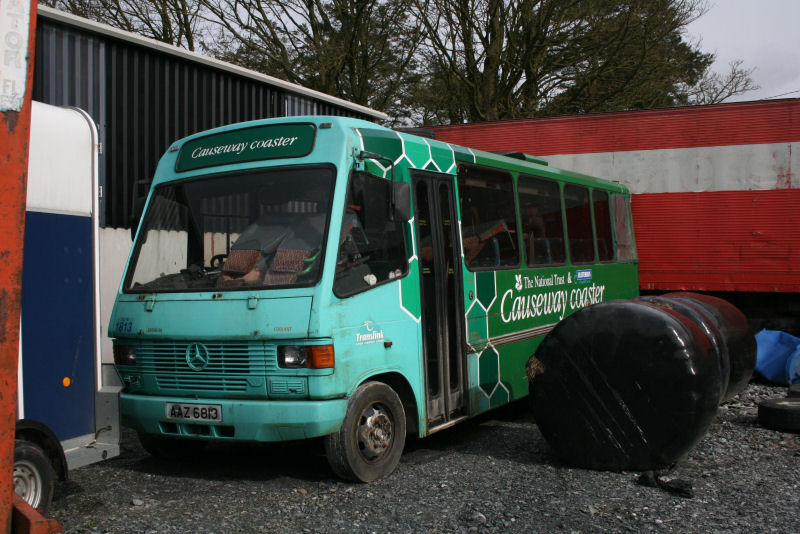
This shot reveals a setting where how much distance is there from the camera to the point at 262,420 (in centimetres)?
516

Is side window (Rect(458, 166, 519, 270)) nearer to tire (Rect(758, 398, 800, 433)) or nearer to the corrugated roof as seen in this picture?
tire (Rect(758, 398, 800, 433))

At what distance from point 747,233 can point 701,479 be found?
6884 mm

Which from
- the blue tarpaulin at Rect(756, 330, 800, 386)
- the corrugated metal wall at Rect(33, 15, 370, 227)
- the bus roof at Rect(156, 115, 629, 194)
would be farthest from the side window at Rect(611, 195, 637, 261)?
the corrugated metal wall at Rect(33, 15, 370, 227)

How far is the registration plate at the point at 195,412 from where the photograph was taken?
5.27m

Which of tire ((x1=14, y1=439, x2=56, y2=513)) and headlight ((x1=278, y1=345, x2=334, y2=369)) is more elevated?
headlight ((x1=278, y1=345, x2=334, y2=369))

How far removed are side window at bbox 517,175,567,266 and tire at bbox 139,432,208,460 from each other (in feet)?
13.1

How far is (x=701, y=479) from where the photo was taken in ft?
18.1

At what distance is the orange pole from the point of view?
3047 mm

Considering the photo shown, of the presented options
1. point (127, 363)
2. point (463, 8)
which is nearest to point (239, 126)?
point (127, 363)

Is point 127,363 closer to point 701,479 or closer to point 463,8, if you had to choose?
point 701,479

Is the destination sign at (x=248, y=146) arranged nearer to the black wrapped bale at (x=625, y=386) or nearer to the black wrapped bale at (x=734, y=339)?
the black wrapped bale at (x=625, y=386)

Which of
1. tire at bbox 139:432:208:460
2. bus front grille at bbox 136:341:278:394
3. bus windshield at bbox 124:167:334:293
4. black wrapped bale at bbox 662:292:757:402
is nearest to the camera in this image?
bus front grille at bbox 136:341:278:394

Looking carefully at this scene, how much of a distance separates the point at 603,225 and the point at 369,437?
19.6 ft

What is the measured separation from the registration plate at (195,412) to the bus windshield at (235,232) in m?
0.86
